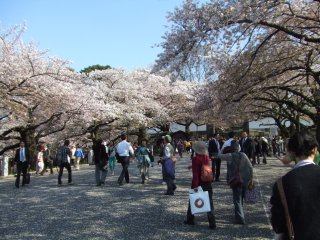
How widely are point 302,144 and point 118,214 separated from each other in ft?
18.0

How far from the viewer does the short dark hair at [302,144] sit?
2.75 m

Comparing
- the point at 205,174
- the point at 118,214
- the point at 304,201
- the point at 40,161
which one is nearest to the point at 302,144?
the point at 304,201

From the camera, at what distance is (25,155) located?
40.2 ft

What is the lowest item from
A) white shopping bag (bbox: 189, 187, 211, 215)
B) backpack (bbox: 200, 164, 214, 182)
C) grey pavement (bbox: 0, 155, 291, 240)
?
grey pavement (bbox: 0, 155, 291, 240)

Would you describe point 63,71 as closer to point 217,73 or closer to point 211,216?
point 217,73

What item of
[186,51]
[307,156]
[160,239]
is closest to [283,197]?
[307,156]

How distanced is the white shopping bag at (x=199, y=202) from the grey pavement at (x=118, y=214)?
1.44 ft

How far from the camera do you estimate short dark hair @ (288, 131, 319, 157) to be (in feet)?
9.02

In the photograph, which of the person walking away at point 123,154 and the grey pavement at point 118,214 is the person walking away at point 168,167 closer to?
the grey pavement at point 118,214

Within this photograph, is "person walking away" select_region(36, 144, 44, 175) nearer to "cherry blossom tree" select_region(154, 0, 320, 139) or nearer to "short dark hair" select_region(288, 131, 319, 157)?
"cherry blossom tree" select_region(154, 0, 320, 139)

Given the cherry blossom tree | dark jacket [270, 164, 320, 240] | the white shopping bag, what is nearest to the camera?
dark jacket [270, 164, 320, 240]

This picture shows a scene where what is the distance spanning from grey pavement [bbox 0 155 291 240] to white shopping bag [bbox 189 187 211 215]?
0.44 m

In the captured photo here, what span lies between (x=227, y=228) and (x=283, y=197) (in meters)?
3.90

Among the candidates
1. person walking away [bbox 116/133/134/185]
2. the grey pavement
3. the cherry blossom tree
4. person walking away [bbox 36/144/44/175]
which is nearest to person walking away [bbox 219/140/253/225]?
the grey pavement
